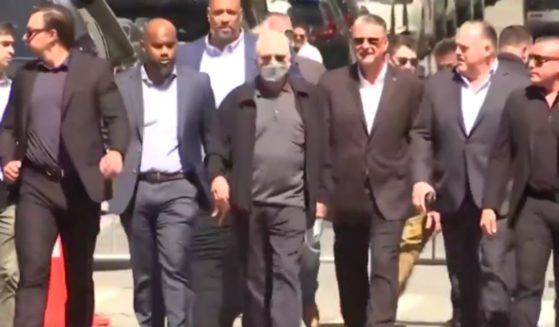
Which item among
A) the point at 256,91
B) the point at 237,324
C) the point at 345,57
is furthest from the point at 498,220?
the point at 345,57

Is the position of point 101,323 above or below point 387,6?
below

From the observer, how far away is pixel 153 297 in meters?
9.94

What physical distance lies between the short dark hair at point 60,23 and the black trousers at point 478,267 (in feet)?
8.11

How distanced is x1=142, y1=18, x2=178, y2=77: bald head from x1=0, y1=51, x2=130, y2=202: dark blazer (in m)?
0.46

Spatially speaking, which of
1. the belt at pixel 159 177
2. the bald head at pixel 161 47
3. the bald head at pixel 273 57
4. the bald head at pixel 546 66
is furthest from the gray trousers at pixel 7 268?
the bald head at pixel 546 66

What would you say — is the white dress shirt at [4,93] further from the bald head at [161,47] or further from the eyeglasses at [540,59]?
the eyeglasses at [540,59]

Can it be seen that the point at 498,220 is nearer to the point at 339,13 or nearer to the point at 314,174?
the point at 314,174

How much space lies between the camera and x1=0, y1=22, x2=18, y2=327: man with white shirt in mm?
9844

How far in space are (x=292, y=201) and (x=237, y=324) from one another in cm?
214

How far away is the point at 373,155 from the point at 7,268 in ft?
7.14

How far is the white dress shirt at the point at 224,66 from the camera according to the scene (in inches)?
398

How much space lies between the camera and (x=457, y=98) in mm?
10133

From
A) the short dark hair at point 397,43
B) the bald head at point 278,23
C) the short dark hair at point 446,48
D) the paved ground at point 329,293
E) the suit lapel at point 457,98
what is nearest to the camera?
the suit lapel at point 457,98

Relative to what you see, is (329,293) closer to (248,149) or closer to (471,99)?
(471,99)
